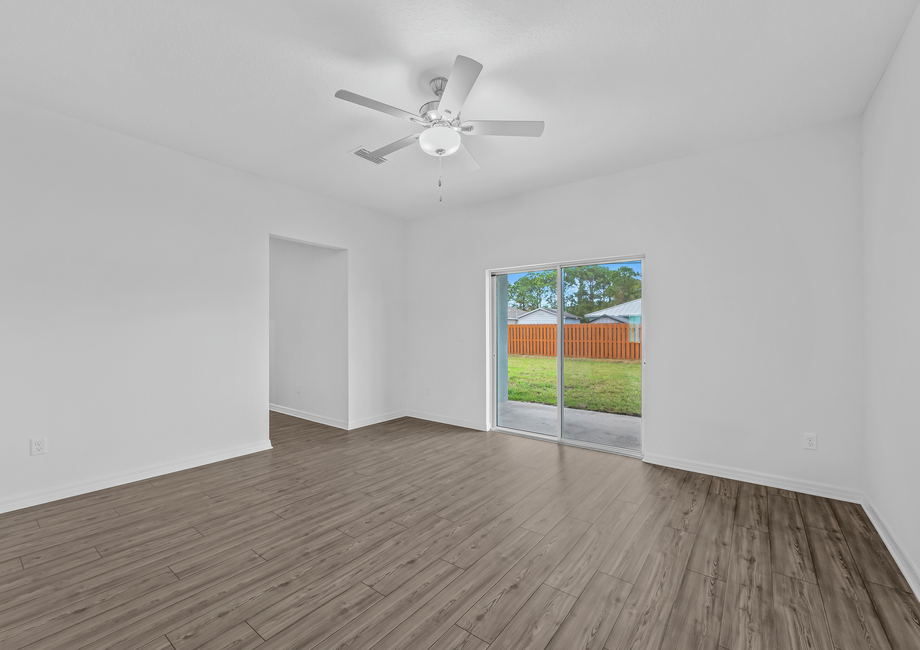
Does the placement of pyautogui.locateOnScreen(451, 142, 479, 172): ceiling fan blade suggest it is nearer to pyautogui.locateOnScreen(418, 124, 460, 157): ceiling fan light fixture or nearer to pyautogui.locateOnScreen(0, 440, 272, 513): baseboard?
pyautogui.locateOnScreen(418, 124, 460, 157): ceiling fan light fixture

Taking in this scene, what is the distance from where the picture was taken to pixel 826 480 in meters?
3.11

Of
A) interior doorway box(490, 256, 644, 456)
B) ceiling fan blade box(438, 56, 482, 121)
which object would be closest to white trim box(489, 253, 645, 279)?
interior doorway box(490, 256, 644, 456)

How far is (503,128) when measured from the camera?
2596 mm

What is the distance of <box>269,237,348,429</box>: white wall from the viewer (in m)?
5.29

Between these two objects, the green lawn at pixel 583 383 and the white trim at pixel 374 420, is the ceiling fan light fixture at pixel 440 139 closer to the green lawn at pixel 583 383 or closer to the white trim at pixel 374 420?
the green lawn at pixel 583 383

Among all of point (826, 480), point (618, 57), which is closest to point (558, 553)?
point (826, 480)

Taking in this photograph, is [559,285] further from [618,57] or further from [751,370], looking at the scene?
[618,57]

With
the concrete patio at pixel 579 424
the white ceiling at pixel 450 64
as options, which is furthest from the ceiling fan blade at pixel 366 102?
the concrete patio at pixel 579 424

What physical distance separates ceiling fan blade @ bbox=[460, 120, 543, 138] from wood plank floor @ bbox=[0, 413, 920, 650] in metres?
2.52

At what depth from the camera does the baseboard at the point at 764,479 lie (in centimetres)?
304

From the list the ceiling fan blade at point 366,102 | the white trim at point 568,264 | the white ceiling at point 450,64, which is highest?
the white ceiling at point 450,64

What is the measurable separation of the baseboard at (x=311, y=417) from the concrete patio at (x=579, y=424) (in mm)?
2045

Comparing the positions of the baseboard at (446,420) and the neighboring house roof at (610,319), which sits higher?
the neighboring house roof at (610,319)

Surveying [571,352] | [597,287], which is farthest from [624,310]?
[571,352]
